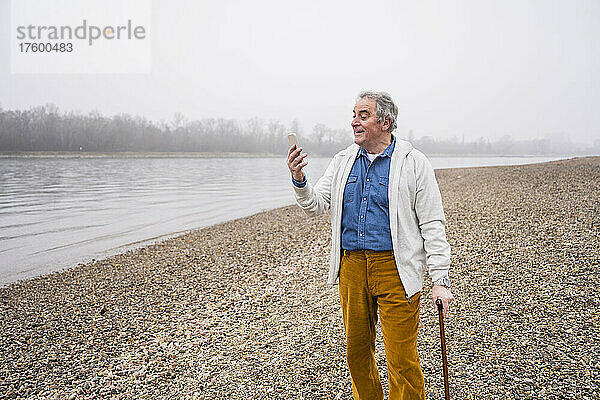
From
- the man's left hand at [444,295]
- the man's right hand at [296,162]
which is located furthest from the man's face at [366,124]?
the man's left hand at [444,295]

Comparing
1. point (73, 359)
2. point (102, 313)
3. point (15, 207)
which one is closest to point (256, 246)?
point (102, 313)

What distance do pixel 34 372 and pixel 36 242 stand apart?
10.6 m

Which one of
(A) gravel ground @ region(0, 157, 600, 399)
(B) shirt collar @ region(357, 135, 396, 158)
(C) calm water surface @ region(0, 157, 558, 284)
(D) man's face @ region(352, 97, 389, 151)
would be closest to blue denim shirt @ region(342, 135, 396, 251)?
(B) shirt collar @ region(357, 135, 396, 158)

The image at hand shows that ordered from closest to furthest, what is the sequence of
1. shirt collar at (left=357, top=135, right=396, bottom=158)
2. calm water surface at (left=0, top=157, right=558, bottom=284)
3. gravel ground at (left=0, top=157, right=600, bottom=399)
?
shirt collar at (left=357, top=135, right=396, bottom=158), gravel ground at (left=0, top=157, right=600, bottom=399), calm water surface at (left=0, top=157, right=558, bottom=284)

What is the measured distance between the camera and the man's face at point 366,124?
255cm

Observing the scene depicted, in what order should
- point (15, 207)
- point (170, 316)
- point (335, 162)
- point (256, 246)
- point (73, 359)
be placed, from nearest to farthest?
point (335, 162), point (73, 359), point (170, 316), point (256, 246), point (15, 207)

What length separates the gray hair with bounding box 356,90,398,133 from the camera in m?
2.55

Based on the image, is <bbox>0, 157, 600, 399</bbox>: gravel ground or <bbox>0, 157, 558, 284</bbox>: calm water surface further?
<bbox>0, 157, 558, 284</bbox>: calm water surface

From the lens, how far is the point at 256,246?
994cm

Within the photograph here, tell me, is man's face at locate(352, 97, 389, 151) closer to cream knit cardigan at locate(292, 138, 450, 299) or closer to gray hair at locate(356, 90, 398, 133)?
gray hair at locate(356, 90, 398, 133)

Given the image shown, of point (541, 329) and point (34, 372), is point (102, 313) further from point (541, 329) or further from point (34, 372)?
point (541, 329)

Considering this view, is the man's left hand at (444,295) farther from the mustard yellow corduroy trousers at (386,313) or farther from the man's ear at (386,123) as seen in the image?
the man's ear at (386,123)

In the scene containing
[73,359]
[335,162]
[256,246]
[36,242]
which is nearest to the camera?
[335,162]

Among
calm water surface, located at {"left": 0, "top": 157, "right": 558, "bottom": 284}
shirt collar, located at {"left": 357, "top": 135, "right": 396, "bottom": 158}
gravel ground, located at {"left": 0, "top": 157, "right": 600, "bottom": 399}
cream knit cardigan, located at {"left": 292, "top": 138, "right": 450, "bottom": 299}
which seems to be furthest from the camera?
calm water surface, located at {"left": 0, "top": 157, "right": 558, "bottom": 284}
